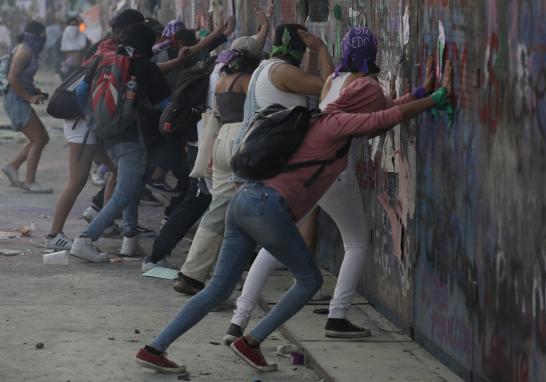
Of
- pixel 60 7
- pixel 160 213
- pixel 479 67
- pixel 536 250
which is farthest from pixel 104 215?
pixel 60 7

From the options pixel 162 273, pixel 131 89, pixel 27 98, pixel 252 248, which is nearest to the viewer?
pixel 252 248

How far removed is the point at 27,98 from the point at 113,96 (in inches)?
199

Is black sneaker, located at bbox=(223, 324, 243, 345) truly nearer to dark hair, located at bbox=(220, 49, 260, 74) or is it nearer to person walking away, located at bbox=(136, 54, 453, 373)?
person walking away, located at bbox=(136, 54, 453, 373)

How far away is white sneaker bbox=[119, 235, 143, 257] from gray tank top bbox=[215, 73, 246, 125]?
2458mm

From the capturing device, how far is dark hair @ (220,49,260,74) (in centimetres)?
850

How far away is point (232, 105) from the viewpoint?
28.0 ft

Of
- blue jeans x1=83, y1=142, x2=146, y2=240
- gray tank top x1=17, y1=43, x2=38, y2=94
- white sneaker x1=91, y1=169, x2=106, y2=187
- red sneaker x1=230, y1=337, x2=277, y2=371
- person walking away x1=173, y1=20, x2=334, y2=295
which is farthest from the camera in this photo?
white sneaker x1=91, y1=169, x2=106, y2=187

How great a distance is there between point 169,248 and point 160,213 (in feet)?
12.4

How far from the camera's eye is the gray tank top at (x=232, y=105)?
8.53 metres

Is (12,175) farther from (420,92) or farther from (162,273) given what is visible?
(420,92)

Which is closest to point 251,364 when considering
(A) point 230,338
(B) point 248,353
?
(B) point 248,353

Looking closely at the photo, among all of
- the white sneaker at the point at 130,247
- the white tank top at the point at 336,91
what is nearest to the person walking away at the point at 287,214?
the white tank top at the point at 336,91

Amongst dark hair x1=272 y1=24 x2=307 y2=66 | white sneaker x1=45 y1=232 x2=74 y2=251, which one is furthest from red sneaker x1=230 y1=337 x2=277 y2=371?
white sneaker x1=45 y1=232 x2=74 y2=251

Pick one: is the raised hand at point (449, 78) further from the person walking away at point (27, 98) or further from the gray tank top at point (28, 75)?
the gray tank top at point (28, 75)
